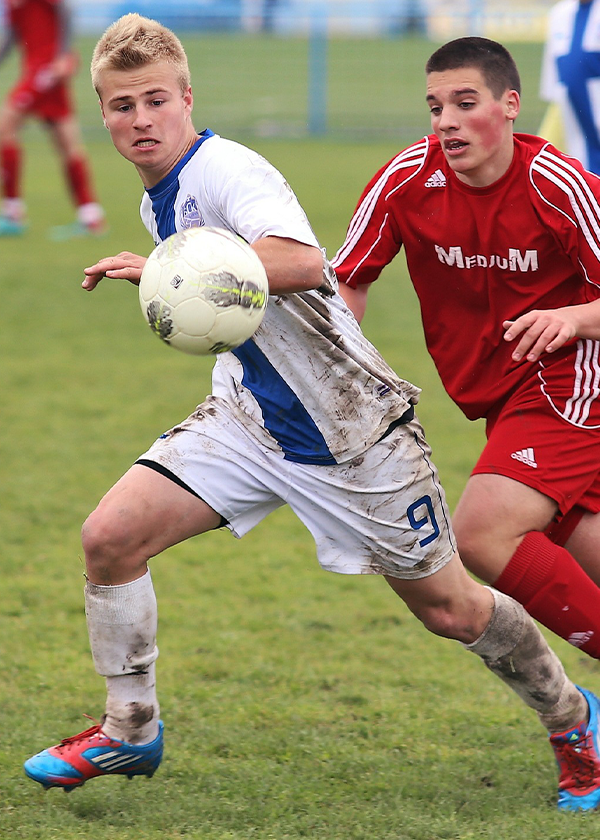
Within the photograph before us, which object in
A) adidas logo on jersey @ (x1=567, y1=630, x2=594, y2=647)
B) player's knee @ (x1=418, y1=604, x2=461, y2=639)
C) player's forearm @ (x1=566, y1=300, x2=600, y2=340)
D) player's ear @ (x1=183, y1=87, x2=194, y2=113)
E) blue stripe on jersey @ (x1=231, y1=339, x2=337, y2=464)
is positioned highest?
player's ear @ (x1=183, y1=87, x2=194, y2=113)

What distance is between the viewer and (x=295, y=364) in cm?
282

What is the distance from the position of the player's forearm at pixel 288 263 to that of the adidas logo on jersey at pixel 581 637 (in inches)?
45.4

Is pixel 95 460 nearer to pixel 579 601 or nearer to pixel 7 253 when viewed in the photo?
pixel 579 601

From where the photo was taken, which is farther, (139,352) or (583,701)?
(139,352)

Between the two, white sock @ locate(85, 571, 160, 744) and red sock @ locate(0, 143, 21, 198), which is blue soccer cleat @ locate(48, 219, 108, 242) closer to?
red sock @ locate(0, 143, 21, 198)

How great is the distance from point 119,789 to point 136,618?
0.50m

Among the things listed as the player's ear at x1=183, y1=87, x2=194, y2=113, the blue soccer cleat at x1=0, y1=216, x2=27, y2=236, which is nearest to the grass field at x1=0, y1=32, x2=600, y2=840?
the player's ear at x1=183, y1=87, x2=194, y2=113

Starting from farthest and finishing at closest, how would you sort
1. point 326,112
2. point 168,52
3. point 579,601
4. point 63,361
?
point 326,112 → point 63,361 → point 579,601 → point 168,52

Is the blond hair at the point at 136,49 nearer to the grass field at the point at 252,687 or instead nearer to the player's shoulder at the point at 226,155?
the player's shoulder at the point at 226,155

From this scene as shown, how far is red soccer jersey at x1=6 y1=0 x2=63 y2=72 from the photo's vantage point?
10531mm

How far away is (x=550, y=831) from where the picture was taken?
9.12 feet

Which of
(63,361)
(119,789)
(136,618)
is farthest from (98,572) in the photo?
(63,361)

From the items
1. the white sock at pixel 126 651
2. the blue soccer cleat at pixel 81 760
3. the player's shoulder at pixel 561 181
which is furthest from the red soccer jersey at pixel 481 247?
the blue soccer cleat at pixel 81 760

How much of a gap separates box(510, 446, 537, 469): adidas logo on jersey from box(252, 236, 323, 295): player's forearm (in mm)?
799
